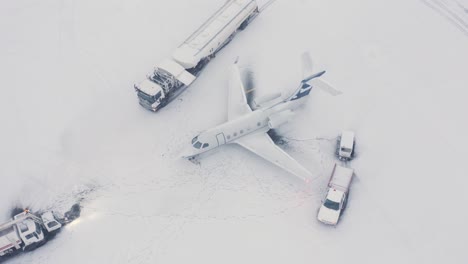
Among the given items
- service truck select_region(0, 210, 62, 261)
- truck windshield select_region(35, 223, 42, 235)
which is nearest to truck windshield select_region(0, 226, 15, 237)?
service truck select_region(0, 210, 62, 261)

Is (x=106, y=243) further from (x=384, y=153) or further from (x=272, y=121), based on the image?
(x=384, y=153)

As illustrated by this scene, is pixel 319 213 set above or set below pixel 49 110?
below

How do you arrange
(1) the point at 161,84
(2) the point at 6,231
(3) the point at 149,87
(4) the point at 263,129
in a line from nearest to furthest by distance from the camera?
(2) the point at 6,231 → (4) the point at 263,129 → (3) the point at 149,87 → (1) the point at 161,84

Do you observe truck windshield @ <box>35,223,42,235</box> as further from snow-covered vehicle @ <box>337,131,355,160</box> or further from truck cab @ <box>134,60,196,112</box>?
snow-covered vehicle @ <box>337,131,355,160</box>

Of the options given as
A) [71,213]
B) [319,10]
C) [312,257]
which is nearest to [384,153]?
[312,257]

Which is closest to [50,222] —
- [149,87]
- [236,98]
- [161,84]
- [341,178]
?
[149,87]

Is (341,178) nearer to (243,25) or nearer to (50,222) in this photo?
(243,25)
